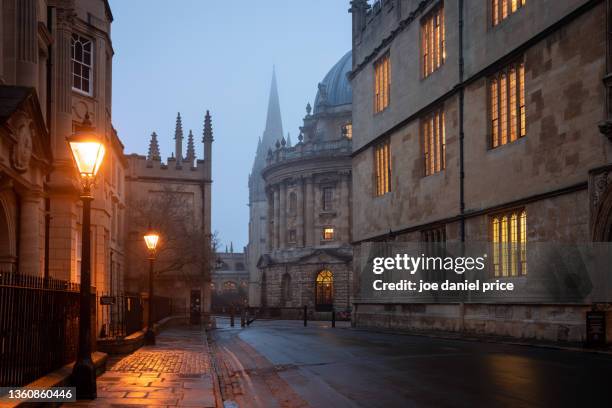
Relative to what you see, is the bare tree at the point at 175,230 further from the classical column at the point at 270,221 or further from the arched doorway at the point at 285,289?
the classical column at the point at 270,221

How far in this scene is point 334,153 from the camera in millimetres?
85625

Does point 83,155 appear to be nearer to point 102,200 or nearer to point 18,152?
point 18,152

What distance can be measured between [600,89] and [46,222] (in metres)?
15.2

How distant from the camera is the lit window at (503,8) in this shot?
89.1 ft

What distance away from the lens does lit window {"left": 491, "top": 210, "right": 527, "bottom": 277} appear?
26375 millimetres

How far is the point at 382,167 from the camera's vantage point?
40438 mm

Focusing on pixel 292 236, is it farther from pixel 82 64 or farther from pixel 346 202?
pixel 82 64

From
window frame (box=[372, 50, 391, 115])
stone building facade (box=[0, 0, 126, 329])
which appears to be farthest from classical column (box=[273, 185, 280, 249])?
stone building facade (box=[0, 0, 126, 329])

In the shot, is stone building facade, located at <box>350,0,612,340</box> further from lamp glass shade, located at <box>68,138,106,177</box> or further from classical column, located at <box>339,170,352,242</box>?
classical column, located at <box>339,170,352,242</box>

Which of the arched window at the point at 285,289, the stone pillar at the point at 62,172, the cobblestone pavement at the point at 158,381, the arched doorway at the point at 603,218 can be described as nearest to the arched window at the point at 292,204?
the arched window at the point at 285,289

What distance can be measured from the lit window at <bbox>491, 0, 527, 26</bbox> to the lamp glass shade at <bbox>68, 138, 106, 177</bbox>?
18819 millimetres

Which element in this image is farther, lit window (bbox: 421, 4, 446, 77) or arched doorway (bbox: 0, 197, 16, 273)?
lit window (bbox: 421, 4, 446, 77)

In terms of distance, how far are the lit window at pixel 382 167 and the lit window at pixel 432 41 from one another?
18.5 feet

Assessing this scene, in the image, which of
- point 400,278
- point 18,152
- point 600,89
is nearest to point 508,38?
point 600,89
